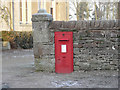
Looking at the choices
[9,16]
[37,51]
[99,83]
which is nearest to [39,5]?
[9,16]

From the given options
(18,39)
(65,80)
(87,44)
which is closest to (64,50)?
(87,44)

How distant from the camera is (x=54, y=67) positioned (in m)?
8.32

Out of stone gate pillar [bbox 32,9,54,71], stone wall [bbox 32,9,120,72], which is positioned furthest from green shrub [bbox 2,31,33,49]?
stone wall [bbox 32,9,120,72]

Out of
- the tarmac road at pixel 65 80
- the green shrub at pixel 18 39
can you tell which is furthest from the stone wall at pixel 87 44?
the green shrub at pixel 18 39

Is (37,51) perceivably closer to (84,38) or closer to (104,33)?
(84,38)

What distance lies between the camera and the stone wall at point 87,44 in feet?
26.9

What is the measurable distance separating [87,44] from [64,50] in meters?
0.81

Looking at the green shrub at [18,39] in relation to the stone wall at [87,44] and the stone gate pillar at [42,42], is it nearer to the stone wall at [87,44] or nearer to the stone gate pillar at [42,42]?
the stone gate pillar at [42,42]

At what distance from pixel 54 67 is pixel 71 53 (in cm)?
76

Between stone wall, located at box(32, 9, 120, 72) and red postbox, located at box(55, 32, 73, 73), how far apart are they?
14 centimetres

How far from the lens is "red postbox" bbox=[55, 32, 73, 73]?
8219 mm

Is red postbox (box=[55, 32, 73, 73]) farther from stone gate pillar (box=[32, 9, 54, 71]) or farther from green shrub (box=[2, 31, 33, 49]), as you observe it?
green shrub (box=[2, 31, 33, 49])

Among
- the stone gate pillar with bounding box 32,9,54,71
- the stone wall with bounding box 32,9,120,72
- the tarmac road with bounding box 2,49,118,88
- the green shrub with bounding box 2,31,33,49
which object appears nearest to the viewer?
the tarmac road with bounding box 2,49,118,88

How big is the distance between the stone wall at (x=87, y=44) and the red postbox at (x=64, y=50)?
14cm
